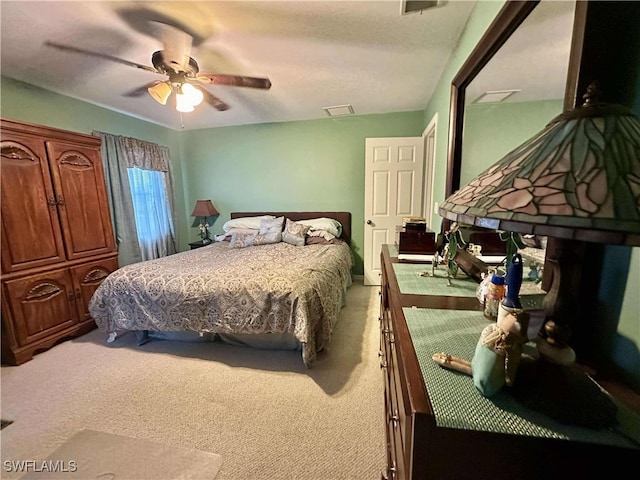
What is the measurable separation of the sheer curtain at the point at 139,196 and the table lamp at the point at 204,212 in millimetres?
348

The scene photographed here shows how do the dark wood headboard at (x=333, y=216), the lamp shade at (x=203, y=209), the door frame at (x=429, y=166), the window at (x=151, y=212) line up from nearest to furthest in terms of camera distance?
the door frame at (x=429, y=166)
the window at (x=151, y=212)
the dark wood headboard at (x=333, y=216)
the lamp shade at (x=203, y=209)

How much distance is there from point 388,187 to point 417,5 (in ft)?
6.97

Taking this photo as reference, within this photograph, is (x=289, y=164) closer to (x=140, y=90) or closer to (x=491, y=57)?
(x=140, y=90)

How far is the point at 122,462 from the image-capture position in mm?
1326

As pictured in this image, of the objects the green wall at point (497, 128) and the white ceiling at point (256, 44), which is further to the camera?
the white ceiling at point (256, 44)

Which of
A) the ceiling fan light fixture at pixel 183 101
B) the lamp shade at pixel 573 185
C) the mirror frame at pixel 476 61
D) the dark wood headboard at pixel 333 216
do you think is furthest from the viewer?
the dark wood headboard at pixel 333 216

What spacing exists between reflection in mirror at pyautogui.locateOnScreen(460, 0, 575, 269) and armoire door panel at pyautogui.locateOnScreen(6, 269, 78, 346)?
3356 millimetres

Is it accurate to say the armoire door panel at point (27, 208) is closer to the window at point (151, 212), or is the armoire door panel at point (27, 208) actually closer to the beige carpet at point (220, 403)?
Result: the beige carpet at point (220, 403)

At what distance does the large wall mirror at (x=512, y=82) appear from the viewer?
801 millimetres

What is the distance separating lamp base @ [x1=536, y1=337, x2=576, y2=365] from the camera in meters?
0.57

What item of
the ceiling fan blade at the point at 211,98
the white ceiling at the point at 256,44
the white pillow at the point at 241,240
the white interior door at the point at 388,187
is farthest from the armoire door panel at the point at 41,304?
the white interior door at the point at 388,187

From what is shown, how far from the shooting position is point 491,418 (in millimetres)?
511

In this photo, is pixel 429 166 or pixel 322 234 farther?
pixel 322 234

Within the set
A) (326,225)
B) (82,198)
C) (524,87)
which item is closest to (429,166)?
(326,225)
